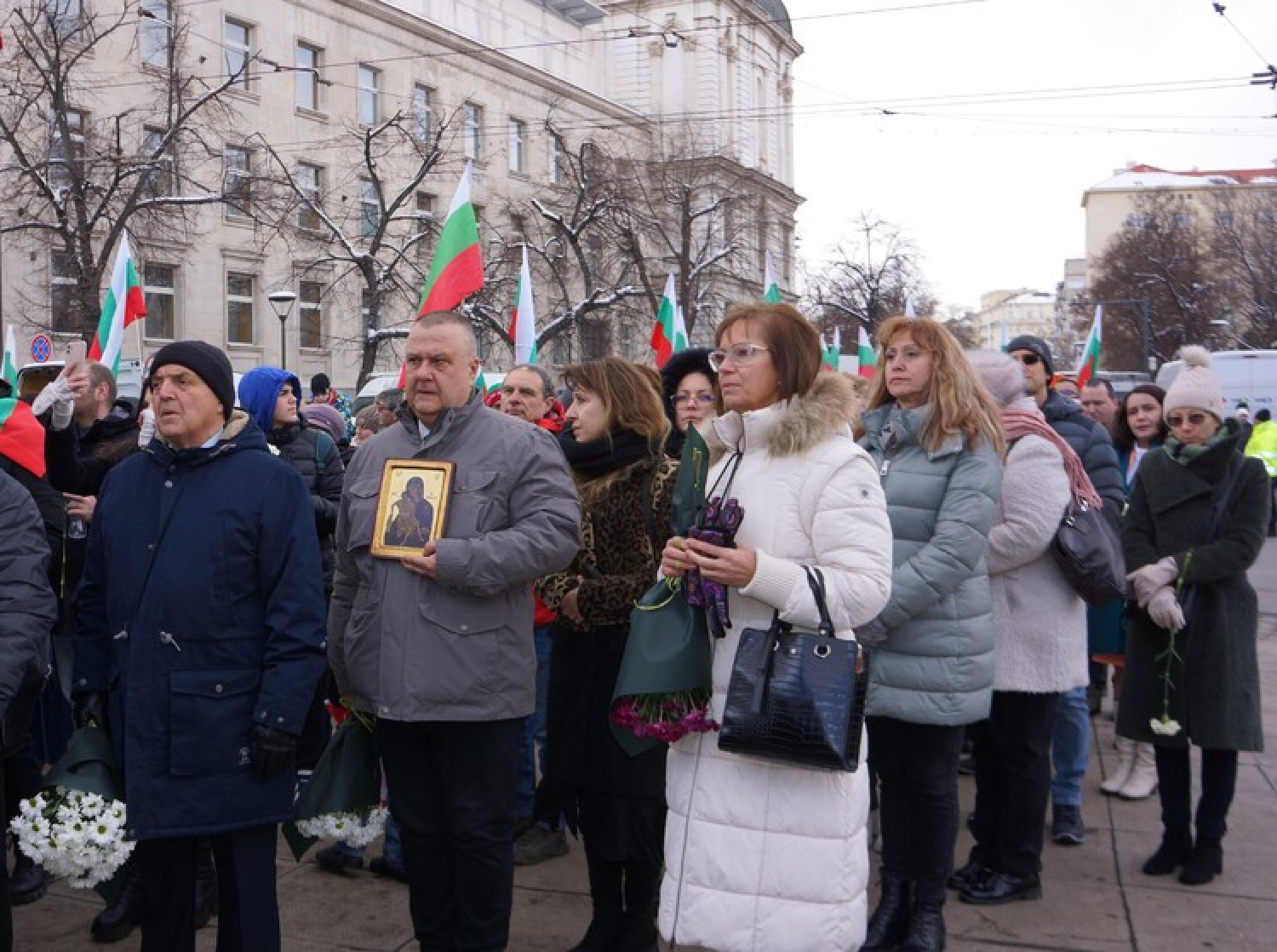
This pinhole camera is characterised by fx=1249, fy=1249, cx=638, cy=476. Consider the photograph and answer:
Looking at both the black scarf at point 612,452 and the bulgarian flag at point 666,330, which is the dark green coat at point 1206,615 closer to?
the black scarf at point 612,452

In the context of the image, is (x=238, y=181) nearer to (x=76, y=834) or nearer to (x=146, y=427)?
(x=146, y=427)

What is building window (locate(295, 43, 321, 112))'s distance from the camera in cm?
3769

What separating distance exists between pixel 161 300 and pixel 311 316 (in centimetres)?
562

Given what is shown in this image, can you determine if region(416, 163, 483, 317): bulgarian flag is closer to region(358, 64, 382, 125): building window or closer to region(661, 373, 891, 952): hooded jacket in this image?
region(661, 373, 891, 952): hooded jacket

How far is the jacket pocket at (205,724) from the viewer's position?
129 inches

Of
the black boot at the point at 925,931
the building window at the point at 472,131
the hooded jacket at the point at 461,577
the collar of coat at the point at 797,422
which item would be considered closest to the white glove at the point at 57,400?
the hooded jacket at the point at 461,577

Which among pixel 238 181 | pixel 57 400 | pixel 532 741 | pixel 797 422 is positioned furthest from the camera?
pixel 238 181

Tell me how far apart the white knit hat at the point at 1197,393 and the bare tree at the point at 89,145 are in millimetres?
16782

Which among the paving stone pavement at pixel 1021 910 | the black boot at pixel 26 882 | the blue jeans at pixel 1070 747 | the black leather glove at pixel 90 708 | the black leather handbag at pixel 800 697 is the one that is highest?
the black leather handbag at pixel 800 697

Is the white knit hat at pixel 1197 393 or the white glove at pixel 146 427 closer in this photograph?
the white knit hat at pixel 1197 393

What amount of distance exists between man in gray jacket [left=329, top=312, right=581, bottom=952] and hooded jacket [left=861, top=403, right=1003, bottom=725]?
Result: 1071 mm

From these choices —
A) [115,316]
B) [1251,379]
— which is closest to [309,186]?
[1251,379]

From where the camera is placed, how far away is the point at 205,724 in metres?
3.28

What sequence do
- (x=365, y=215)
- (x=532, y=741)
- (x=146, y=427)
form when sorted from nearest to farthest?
(x=146, y=427) < (x=532, y=741) < (x=365, y=215)
